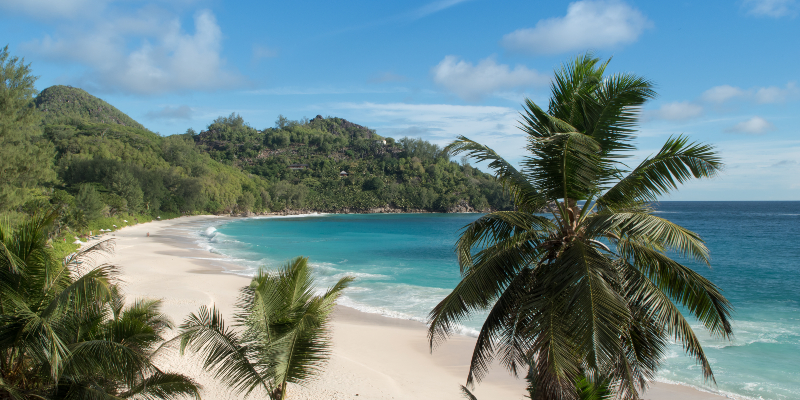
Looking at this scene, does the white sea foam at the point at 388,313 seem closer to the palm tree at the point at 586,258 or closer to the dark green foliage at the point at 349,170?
the palm tree at the point at 586,258

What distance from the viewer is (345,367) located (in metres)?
10.2

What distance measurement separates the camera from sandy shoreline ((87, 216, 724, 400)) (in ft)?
29.2

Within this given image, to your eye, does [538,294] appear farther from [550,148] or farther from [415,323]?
[415,323]

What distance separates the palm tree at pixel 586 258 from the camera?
3701 millimetres

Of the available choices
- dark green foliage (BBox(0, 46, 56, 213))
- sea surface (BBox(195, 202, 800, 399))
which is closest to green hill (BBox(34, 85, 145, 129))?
sea surface (BBox(195, 202, 800, 399))

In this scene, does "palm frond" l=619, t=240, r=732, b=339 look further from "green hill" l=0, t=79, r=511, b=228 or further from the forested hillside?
"green hill" l=0, t=79, r=511, b=228

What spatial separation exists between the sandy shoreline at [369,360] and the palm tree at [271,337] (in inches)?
51.1

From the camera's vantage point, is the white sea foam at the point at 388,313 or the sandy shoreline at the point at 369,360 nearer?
the sandy shoreline at the point at 369,360

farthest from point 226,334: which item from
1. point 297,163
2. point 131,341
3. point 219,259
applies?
point 297,163

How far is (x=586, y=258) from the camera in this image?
3803mm

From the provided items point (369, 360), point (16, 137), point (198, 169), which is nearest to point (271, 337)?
point (369, 360)

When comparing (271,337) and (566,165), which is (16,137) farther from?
(566,165)

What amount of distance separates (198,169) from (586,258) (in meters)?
85.1

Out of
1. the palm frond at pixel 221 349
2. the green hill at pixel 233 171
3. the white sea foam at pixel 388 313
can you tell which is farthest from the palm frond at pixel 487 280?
the green hill at pixel 233 171
